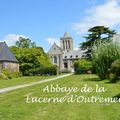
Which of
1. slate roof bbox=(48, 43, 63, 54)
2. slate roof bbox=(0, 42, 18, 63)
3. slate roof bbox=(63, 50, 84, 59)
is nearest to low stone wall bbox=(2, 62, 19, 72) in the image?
slate roof bbox=(0, 42, 18, 63)

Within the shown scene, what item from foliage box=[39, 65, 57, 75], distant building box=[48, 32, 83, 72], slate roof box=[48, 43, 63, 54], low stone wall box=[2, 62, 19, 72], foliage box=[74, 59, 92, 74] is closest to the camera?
low stone wall box=[2, 62, 19, 72]

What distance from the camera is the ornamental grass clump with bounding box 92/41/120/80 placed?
33.1 meters

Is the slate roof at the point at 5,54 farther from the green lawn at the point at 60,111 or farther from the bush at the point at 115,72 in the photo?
the green lawn at the point at 60,111

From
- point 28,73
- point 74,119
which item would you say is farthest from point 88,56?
point 74,119

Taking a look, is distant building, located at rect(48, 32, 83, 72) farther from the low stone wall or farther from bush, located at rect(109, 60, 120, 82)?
bush, located at rect(109, 60, 120, 82)

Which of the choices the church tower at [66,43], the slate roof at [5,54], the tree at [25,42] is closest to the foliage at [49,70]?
the slate roof at [5,54]

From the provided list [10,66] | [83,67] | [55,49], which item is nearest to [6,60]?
[10,66]

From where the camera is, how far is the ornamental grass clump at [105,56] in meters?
33.1

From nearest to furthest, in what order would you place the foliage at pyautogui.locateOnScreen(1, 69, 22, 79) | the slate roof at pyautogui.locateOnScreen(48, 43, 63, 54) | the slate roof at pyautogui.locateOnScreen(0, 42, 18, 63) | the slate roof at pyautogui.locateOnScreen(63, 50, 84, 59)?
the foliage at pyautogui.locateOnScreen(1, 69, 22, 79), the slate roof at pyautogui.locateOnScreen(0, 42, 18, 63), the slate roof at pyautogui.locateOnScreen(63, 50, 84, 59), the slate roof at pyautogui.locateOnScreen(48, 43, 63, 54)

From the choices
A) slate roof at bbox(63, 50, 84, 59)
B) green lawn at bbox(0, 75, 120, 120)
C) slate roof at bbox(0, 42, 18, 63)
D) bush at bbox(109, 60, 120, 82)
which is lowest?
green lawn at bbox(0, 75, 120, 120)

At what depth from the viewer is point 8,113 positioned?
1321 centimetres

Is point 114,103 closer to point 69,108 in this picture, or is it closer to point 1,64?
point 69,108

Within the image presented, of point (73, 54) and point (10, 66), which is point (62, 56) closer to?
point (73, 54)

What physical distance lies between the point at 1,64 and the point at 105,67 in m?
35.5
